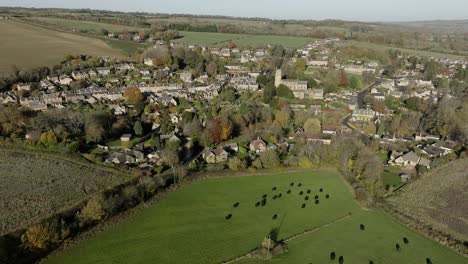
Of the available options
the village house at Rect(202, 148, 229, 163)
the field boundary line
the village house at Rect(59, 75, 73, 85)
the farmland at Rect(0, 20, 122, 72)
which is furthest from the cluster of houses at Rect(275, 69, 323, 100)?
the farmland at Rect(0, 20, 122, 72)

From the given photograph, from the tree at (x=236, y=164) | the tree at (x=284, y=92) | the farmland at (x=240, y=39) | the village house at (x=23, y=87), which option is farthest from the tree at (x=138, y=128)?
the farmland at (x=240, y=39)

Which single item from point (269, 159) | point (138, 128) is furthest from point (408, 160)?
point (138, 128)

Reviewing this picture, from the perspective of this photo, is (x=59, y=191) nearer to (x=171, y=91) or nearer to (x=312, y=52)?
(x=171, y=91)

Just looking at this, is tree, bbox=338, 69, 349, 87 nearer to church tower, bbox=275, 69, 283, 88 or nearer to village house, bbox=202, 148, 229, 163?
church tower, bbox=275, 69, 283, 88

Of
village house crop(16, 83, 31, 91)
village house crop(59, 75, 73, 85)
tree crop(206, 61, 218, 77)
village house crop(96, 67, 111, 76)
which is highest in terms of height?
tree crop(206, 61, 218, 77)

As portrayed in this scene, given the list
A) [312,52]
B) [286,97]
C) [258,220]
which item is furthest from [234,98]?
[312,52]
